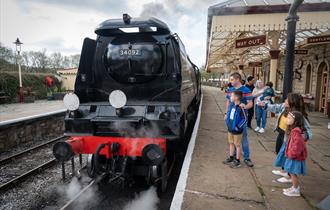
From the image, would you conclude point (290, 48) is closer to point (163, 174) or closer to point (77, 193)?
point (163, 174)

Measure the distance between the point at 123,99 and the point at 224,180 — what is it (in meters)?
1.92

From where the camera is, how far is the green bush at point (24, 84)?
59.8ft

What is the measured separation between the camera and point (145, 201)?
4.07 meters

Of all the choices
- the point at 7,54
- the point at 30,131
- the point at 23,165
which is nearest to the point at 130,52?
the point at 23,165

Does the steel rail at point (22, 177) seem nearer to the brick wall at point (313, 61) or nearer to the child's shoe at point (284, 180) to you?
the child's shoe at point (284, 180)

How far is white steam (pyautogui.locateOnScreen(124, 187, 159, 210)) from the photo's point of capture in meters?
3.89

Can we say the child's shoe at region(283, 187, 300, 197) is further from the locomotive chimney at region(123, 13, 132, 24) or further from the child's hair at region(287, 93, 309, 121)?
the locomotive chimney at region(123, 13, 132, 24)

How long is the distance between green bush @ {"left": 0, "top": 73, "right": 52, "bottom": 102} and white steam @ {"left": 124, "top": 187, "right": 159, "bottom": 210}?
17.4m

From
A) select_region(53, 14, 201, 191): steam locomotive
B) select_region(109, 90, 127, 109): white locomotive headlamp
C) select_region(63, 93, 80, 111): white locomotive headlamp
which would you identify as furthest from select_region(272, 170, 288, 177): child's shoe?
select_region(63, 93, 80, 111): white locomotive headlamp

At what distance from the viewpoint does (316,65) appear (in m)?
12.2

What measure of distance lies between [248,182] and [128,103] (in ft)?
7.18

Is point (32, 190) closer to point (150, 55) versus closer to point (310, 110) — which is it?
point (150, 55)

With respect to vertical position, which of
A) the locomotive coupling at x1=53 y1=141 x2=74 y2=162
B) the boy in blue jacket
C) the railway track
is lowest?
the railway track

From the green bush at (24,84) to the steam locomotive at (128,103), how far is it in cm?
1635
